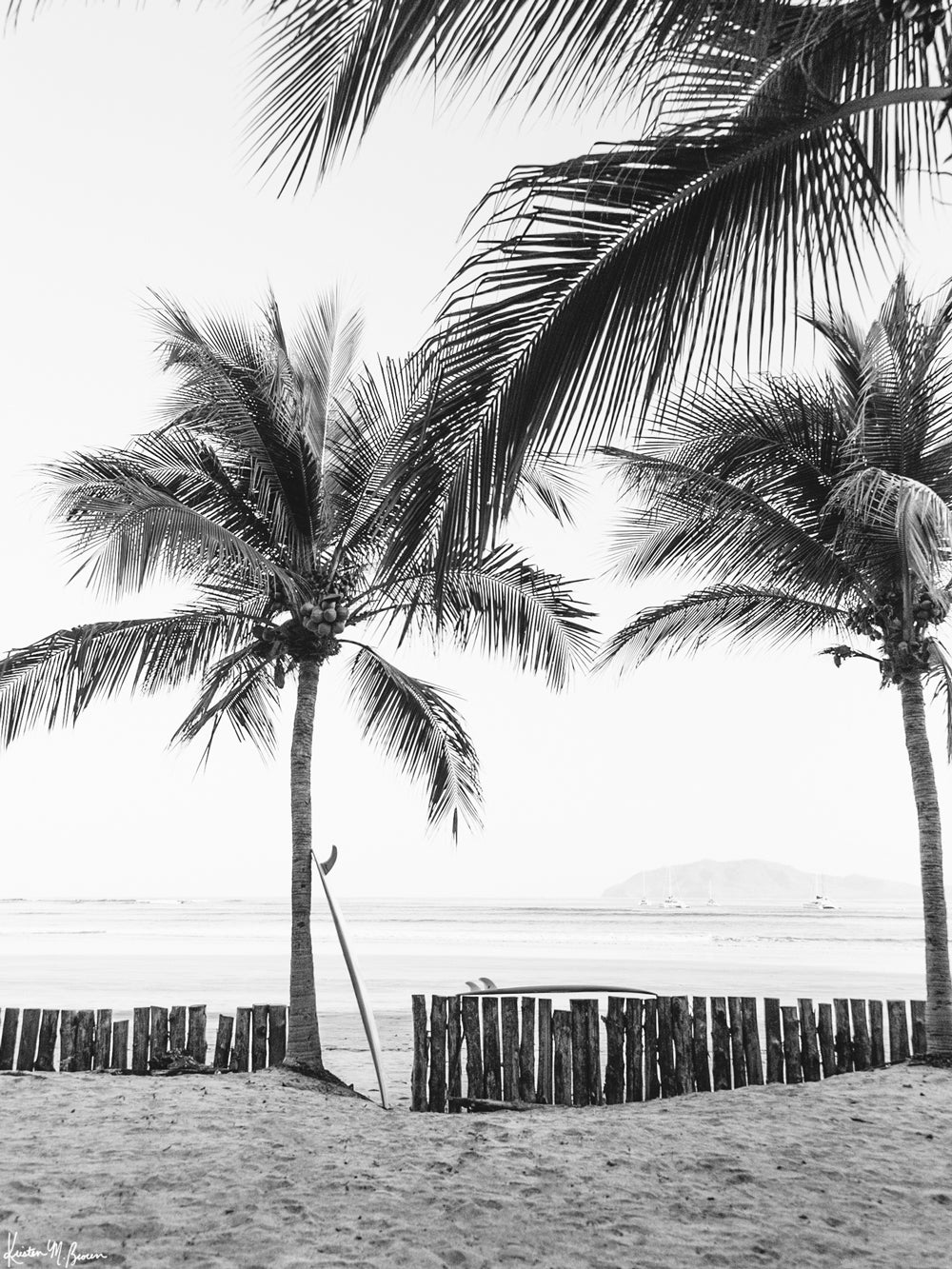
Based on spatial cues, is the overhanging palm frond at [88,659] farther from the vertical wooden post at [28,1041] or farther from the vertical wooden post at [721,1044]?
the vertical wooden post at [721,1044]

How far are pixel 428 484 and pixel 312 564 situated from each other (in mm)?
6188

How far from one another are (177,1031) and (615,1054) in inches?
137

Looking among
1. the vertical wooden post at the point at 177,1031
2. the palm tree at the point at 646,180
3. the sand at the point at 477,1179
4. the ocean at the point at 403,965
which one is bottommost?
the ocean at the point at 403,965

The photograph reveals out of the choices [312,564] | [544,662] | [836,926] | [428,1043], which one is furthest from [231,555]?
[836,926]

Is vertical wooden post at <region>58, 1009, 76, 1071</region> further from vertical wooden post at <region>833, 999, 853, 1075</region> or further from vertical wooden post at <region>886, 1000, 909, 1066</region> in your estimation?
vertical wooden post at <region>886, 1000, 909, 1066</region>

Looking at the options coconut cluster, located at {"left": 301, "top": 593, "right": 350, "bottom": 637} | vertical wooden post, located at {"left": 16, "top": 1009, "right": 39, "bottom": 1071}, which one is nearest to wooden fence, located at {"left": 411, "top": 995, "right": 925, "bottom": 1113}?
vertical wooden post, located at {"left": 16, "top": 1009, "right": 39, "bottom": 1071}

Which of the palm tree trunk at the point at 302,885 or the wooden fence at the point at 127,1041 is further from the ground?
the palm tree trunk at the point at 302,885

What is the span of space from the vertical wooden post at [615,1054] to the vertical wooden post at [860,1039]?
202 cm

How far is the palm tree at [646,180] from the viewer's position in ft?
8.53

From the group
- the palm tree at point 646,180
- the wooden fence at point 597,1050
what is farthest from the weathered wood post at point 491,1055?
the palm tree at point 646,180

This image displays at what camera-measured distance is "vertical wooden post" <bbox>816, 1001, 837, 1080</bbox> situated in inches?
307

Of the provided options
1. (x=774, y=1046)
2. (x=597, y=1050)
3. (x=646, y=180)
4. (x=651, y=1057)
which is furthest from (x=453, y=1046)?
(x=646, y=180)
